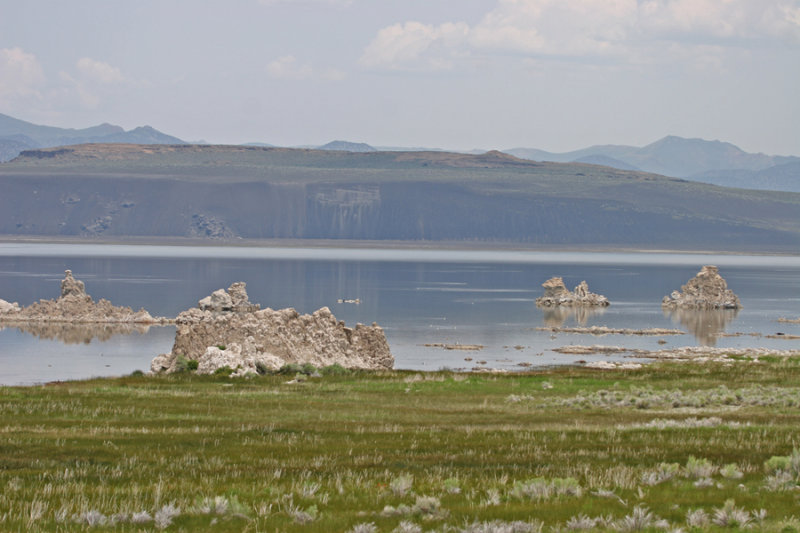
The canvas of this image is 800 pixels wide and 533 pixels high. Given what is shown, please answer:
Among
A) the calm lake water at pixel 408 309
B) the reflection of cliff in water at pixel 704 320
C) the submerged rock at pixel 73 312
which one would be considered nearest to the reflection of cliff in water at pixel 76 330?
the calm lake water at pixel 408 309

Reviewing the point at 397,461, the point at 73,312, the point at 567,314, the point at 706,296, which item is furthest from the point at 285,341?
the point at 706,296

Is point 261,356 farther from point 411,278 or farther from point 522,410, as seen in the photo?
point 411,278

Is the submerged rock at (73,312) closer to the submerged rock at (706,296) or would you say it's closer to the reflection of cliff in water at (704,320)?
the reflection of cliff in water at (704,320)

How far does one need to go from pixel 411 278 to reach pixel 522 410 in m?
142

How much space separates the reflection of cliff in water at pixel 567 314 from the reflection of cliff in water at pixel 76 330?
3601cm

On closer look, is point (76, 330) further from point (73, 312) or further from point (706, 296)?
point (706, 296)

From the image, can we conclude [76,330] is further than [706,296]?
No

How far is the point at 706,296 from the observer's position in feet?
405

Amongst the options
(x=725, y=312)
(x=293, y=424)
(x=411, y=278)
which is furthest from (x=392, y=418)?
(x=411, y=278)

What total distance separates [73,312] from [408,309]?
1275 inches

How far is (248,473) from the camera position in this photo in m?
16.2

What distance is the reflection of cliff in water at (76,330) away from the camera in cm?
7581

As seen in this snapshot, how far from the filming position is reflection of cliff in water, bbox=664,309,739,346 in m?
85.3

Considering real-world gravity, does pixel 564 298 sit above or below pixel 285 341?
below
